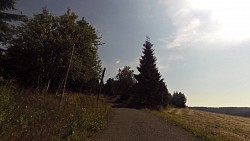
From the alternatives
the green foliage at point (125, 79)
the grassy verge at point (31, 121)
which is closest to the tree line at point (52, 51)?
the grassy verge at point (31, 121)

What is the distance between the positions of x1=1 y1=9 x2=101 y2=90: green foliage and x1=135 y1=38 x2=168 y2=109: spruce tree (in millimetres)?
18950

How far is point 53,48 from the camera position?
114 ft

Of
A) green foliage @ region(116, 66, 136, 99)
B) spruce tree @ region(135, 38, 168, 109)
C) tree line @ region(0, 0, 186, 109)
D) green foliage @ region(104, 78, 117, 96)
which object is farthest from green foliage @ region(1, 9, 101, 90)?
green foliage @ region(104, 78, 117, 96)

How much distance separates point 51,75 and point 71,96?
18356 millimetres

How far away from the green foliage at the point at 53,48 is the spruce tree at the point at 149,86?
62.2 feet

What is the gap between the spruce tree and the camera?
57.6m

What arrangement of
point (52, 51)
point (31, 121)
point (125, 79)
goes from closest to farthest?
point (31, 121) → point (52, 51) → point (125, 79)

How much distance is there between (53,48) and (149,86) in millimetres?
27124

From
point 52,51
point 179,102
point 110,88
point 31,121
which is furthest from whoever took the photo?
point 110,88

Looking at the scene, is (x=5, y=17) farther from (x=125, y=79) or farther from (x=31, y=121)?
(x=125, y=79)

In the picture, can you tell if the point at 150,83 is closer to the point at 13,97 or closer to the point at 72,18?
the point at 72,18

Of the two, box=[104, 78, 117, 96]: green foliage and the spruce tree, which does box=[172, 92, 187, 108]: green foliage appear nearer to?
box=[104, 78, 117, 96]: green foliage

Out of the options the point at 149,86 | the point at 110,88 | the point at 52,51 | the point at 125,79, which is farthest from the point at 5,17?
the point at 110,88

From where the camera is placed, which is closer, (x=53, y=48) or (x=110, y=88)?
(x=53, y=48)
